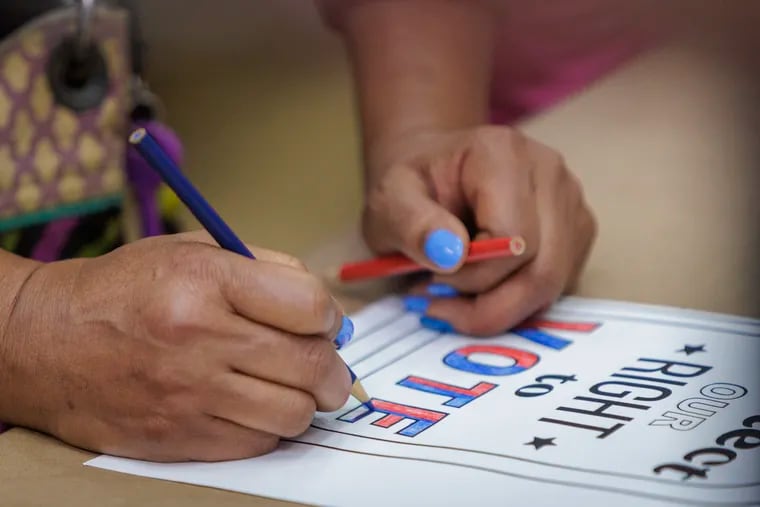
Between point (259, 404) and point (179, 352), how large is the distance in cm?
4

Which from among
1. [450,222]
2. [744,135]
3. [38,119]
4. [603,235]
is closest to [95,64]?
[38,119]

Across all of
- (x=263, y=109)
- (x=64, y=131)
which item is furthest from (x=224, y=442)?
(x=263, y=109)

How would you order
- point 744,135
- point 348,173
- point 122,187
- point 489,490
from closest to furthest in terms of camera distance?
point 489,490
point 122,187
point 744,135
point 348,173

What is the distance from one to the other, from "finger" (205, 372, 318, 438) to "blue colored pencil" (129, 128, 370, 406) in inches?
2.3

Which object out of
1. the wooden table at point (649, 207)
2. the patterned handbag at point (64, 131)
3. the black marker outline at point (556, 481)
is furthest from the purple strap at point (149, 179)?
the black marker outline at point (556, 481)

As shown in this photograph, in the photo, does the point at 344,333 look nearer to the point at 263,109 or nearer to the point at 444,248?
the point at 444,248

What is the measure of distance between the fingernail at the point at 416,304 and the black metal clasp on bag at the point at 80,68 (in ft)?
0.85

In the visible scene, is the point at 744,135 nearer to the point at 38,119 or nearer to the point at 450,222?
the point at 450,222

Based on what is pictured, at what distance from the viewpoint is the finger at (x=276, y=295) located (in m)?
0.40

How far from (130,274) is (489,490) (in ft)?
0.61

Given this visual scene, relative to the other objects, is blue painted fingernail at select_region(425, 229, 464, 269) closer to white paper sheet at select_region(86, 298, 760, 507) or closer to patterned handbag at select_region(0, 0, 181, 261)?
white paper sheet at select_region(86, 298, 760, 507)

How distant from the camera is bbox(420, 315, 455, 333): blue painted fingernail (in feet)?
1.95

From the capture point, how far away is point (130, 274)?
0.42 metres

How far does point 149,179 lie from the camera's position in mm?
738
